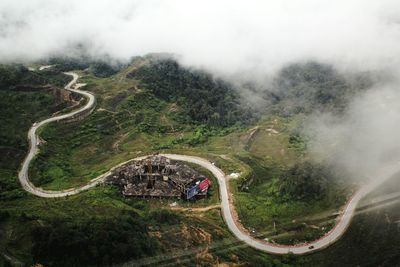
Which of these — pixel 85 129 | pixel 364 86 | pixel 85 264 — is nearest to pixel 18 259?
pixel 85 264

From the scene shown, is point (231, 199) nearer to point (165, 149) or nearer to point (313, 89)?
point (165, 149)

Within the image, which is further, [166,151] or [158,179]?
[166,151]

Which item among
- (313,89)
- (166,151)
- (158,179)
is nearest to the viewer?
(158,179)

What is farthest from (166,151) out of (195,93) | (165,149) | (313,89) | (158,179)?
(313,89)

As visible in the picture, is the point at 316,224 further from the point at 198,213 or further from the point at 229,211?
the point at 198,213

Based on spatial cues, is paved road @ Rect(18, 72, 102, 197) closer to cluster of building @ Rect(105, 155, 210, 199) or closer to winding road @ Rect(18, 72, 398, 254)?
winding road @ Rect(18, 72, 398, 254)

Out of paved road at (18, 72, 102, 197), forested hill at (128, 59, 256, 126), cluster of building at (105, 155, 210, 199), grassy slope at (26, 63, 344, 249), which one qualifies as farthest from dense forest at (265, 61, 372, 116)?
paved road at (18, 72, 102, 197)

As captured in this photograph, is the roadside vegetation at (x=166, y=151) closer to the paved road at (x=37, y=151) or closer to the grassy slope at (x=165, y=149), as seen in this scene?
the grassy slope at (x=165, y=149)

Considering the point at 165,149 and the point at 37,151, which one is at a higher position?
the point at 37,151
